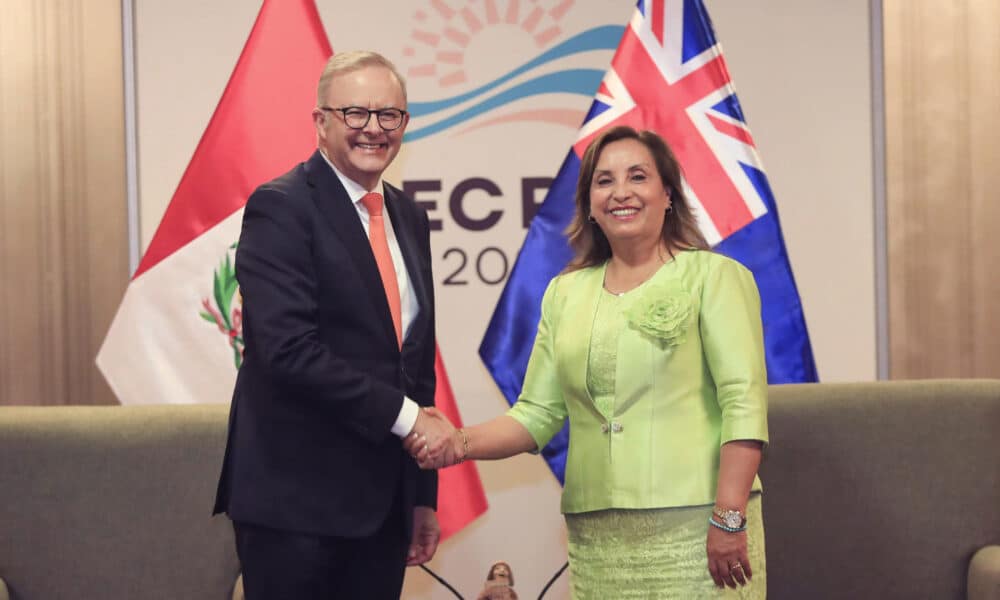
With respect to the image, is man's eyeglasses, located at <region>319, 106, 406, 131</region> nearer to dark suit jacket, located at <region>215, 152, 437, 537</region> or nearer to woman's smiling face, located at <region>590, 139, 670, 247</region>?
dark suit jacket, located at <region>215, 152, 437, 537</region>

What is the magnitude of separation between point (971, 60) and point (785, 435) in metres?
1.64

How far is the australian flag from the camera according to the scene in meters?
3.24

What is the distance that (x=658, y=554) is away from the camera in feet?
6.76

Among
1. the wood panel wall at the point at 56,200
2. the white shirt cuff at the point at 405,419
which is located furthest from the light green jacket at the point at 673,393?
the wood panel wall at the point at 56,200

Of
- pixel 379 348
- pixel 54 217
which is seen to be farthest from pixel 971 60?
pixel 54 217

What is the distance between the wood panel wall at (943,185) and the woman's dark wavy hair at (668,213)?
1.63 metres

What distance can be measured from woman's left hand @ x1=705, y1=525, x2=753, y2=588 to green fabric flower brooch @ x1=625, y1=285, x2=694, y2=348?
0.40m

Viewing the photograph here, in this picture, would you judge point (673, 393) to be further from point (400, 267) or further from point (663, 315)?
point (400, 267)

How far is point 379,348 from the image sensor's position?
203cm

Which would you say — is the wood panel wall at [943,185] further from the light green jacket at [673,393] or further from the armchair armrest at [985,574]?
the light green jacket at [673,393]

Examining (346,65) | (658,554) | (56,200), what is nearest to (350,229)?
(346,65)

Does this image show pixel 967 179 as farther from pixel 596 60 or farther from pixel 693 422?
pixel 693 422

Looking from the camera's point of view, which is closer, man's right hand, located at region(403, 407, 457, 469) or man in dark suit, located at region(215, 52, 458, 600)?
man in dark suit, located at region(215, 52, 458, 600)

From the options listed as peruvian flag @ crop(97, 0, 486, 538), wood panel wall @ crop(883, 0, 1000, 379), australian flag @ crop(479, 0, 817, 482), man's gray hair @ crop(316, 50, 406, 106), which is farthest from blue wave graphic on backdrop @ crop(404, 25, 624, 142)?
man's gray hair @ crop(316, 50, 406, 106)
